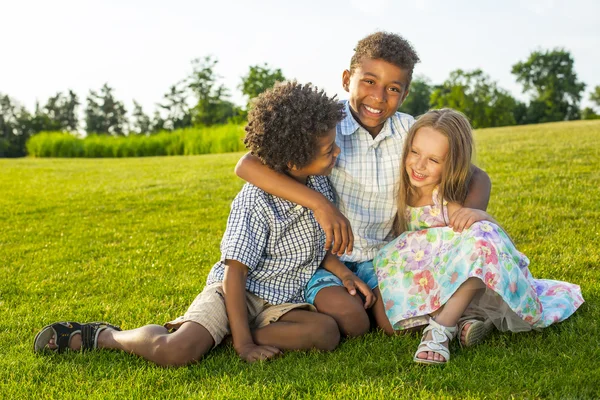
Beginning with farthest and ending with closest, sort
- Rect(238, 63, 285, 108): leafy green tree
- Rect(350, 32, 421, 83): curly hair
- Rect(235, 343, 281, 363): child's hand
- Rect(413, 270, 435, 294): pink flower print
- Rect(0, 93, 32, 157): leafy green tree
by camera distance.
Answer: Rect(0, 93, 32, 157): leafy green tree, Rect(238, 63, 285, 108): leafy green tree, Rect(350, 32, 421, 83): curly hair, Rect(413, 270, 435, 294): pink flower print, Rect(235, 343, 281, 363): child's hand

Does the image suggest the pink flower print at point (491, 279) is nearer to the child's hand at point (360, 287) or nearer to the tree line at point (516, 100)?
the child's hand at point (360, 287)

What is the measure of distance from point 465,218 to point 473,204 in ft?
0.92

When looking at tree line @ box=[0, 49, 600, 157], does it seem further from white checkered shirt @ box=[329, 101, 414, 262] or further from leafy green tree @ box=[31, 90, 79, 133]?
white checkered shirt @ box=[329, 101, 414, 262]

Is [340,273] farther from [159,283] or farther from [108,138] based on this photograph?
[108,138]

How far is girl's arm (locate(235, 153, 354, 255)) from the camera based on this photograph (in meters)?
3.20

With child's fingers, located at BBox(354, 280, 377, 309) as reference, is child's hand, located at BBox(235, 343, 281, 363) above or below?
below

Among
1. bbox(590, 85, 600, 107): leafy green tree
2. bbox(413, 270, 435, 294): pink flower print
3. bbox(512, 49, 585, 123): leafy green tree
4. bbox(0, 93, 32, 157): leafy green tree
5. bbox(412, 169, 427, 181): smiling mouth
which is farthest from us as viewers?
bbox(590, 85, 600, 107): leafy green tree

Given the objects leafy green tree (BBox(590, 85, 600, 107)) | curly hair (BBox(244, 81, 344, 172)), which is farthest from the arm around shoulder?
leafy green tree (BBox(590, 85, 600, 107))

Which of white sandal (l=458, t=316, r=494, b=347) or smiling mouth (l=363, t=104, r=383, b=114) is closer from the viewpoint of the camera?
white sandal (l=458, t=316, r=494, b=347)

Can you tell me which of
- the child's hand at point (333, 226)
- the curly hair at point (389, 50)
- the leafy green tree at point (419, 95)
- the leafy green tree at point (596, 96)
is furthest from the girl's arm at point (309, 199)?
the leafy green tree at point (596, 96)

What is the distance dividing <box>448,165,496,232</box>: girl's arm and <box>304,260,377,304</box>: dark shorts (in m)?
0.58

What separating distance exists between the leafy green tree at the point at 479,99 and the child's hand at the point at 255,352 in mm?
45073

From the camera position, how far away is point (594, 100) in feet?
195

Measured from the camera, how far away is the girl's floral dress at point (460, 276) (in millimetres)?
3105
